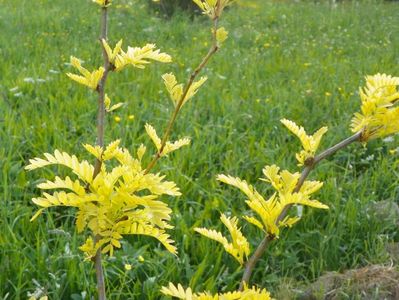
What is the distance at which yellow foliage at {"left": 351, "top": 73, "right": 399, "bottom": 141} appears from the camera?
0.78m

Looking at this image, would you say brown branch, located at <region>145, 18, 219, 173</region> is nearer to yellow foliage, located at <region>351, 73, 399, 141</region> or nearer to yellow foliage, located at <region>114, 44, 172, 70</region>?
yellow foliage, located at <region>114, 44, 172, 70</region>

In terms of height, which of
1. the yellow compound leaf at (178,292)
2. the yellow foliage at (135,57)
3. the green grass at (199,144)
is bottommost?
the green grass at (199,144)

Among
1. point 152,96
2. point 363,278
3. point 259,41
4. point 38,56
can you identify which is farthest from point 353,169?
point 259,41

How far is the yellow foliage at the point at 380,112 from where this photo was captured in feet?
2.57

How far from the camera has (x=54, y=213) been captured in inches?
89.9

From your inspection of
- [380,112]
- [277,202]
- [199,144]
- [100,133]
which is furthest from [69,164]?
[199,144]

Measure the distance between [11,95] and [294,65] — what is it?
2510 mm

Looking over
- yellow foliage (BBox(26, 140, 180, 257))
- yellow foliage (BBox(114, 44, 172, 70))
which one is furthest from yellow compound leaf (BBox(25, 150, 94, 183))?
yellow foliage (BBox(114, 44, 172, 70))

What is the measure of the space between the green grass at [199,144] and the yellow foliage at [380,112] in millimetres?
1242

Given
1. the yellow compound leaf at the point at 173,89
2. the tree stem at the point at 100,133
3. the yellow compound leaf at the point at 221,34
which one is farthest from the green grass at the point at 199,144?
the yellow compound leaf at the point at 221,34

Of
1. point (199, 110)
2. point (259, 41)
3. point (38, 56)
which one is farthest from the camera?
point (259, 41)

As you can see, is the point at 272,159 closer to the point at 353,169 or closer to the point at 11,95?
the point at 353,169

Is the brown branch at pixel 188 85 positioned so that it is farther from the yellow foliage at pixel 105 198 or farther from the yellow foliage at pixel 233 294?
the yellow foliage at pixel 233 294

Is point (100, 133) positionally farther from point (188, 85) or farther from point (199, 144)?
point (199, 144)
